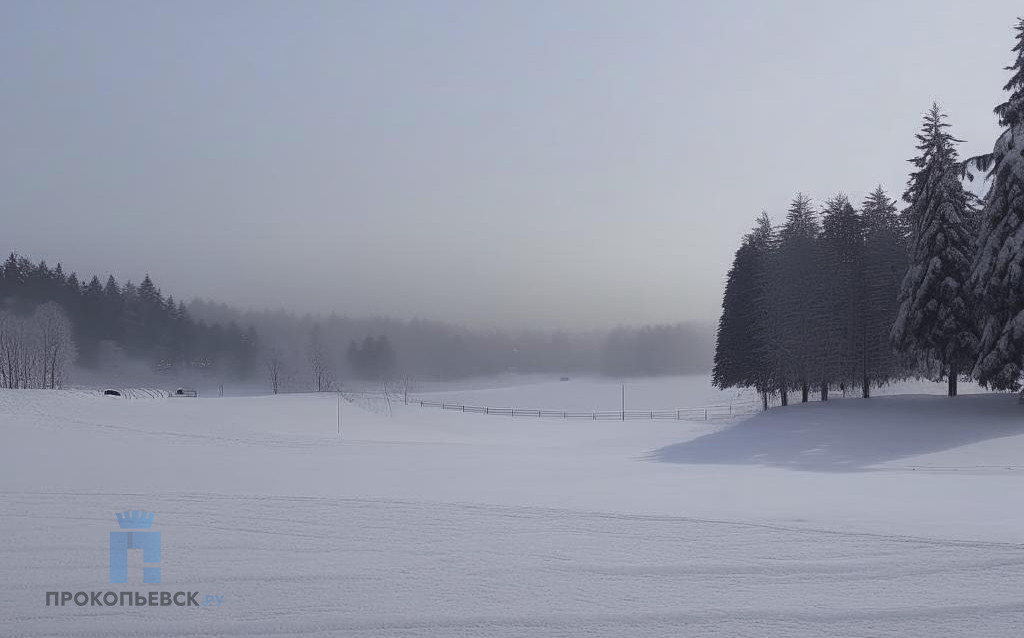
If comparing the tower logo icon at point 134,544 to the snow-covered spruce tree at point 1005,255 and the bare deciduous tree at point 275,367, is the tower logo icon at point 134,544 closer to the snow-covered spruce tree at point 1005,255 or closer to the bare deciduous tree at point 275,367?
the snow-covered spruce tree at point 1005,255

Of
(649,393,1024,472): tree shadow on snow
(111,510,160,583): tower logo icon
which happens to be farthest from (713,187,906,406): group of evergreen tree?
(111,510,160,583): tower logo icon

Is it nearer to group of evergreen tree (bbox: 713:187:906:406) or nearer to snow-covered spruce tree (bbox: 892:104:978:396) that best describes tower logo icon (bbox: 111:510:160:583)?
snow-covered spruce tree (bbox: 892:104:978:396)

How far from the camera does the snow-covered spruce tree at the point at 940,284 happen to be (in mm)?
30141

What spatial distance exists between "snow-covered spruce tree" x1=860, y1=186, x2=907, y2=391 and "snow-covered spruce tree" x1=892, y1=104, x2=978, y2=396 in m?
5.11

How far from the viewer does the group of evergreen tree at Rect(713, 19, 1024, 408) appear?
26.1m

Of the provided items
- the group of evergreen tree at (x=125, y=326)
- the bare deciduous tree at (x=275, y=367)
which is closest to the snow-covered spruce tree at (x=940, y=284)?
the bare deciduous tree at (x=275, y=367)

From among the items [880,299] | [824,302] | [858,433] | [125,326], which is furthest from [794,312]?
[125,326]

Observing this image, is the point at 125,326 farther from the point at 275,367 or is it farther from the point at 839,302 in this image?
the point at 839,302

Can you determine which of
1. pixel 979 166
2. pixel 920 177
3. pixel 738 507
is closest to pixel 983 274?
pixel 979 166

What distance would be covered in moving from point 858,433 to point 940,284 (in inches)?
350

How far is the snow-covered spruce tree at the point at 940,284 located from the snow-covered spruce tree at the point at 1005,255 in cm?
290

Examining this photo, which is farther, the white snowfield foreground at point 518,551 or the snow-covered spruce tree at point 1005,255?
the snow-covered spruce tree at point 1005,255

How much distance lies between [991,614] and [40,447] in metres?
20.1

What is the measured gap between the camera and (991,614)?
16.4ft
